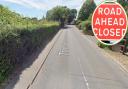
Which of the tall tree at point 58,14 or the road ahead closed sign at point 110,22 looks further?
the tall tree at point 58,14

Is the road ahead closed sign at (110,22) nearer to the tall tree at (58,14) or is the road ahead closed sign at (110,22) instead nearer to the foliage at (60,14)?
the foliage at (60,14)

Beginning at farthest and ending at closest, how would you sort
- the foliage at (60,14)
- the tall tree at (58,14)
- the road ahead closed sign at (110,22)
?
1. the tall tree at (58,14)
2. the foliage at (60,14)
3. the road ahead closed sign at (110,22)

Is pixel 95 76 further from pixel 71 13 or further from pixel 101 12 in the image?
pixel 71 13

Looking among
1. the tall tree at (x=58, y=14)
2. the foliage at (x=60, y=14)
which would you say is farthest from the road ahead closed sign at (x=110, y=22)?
the tall tree at (x=58, y=14)

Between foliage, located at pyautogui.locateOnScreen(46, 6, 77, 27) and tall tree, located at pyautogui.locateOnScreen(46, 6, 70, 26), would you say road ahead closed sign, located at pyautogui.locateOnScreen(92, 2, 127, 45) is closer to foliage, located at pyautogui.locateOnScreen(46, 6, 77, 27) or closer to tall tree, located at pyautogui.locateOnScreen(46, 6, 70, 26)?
foliage, located at pyautogui.locateOnScreen(46, 6, 77, 27)

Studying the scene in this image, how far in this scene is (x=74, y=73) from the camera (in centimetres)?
1719

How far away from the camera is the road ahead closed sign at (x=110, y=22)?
2.49m

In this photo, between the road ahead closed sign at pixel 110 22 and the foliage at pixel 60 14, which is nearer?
the road ahead closed sign at pixel 110 22

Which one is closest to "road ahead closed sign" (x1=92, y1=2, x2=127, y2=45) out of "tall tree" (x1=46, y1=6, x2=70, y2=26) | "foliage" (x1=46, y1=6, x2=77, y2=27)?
"foliage" (x1=46, y1=6, x2=77, y2=27)

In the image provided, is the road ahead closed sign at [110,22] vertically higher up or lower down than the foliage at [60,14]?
higher up

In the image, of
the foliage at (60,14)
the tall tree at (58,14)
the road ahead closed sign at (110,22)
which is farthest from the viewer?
the tall tree at (58,14)

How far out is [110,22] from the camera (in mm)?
2539

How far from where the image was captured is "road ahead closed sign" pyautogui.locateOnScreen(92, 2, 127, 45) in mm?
2488

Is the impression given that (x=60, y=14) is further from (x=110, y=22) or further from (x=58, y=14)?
(x=110, y=22)
